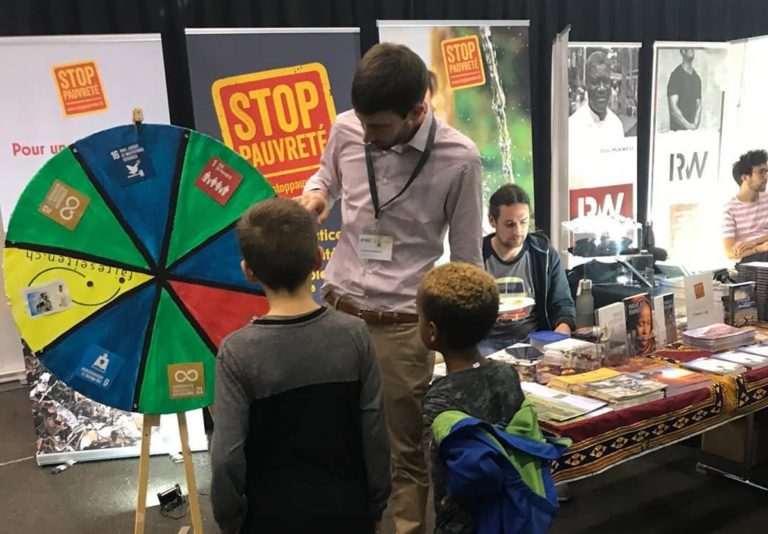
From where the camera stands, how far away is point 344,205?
1.86 meters

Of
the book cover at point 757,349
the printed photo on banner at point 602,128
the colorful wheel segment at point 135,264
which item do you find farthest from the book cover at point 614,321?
the printed photo on banner at point 602,128

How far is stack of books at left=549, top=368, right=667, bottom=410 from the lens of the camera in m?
1.95

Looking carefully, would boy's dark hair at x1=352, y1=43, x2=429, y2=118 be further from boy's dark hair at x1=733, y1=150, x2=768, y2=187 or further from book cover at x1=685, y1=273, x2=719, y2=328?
boy's dark hair at x1=733, y1=150, x2=768, y2=187

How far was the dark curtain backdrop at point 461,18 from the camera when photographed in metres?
3.40

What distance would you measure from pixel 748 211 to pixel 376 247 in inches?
122

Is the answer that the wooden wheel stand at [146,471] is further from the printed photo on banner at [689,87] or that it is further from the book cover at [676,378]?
the printed photo on banner at [689,87]

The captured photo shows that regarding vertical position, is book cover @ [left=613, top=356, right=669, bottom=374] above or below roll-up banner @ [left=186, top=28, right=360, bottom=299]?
below

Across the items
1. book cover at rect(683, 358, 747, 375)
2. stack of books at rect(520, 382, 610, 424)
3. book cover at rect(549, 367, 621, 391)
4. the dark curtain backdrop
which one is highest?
the dark curtain backdrop

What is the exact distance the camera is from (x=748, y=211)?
3.95m

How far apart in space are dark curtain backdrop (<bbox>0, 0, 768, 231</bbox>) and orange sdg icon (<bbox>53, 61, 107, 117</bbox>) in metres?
0.38

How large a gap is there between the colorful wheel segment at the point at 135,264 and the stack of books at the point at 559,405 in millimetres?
840

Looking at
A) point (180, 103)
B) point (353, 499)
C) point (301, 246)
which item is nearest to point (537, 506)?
point (353, 499)

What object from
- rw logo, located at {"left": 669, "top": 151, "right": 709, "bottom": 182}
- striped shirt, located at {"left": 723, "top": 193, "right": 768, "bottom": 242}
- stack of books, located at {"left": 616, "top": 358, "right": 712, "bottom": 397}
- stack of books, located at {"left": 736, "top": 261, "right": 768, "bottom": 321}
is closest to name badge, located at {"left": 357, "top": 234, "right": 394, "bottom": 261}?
stack of books, located at {"left": 616, "top": 358, "right": 712, "bottom": 397}

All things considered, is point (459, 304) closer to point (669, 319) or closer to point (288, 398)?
point (288, 398)
